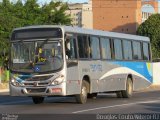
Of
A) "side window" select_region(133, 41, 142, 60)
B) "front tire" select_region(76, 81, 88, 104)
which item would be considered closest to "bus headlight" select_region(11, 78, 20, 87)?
"front tire" select_region(76, 81, 88, 104)

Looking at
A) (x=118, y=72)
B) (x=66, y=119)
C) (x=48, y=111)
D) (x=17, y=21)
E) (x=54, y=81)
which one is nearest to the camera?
(x=66, y=119)

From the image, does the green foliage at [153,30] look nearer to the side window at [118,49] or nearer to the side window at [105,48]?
the side window at [118,49]

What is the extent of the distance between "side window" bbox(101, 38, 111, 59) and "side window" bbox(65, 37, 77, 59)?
10.1 feet

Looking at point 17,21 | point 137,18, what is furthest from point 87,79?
point 137,18

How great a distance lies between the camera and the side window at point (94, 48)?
23.8 meters

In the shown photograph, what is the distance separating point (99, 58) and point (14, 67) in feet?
14.4

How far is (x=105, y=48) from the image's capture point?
25.2 meters

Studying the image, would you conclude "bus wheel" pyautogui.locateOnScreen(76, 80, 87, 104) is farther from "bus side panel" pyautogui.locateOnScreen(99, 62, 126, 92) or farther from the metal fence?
the metal fence

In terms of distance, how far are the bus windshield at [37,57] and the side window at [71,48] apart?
13.1 inches

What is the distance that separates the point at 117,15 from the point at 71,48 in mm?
128971

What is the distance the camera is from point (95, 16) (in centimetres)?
15062

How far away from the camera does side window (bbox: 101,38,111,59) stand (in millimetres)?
25047

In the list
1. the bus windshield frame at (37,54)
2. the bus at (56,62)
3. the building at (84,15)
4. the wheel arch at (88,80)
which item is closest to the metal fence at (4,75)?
the bus at (56,62)

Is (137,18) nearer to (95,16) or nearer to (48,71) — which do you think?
(95,16)
